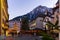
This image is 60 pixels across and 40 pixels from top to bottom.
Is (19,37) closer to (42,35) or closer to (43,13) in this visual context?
(42,35)

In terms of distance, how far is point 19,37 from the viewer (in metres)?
9.05

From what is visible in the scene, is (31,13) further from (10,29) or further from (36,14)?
(10,29)

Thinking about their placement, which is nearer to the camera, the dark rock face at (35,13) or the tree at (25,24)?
the tree at (25,24)

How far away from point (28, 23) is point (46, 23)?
0.97 meters

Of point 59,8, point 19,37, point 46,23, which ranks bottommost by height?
point 19,37

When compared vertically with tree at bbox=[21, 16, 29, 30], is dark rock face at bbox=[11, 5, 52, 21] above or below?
above

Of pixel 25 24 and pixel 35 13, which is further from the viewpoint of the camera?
pixel 35 13

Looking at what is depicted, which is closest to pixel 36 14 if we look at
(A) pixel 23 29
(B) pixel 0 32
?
(A) pixel 23 29

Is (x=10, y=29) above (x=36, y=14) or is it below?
below

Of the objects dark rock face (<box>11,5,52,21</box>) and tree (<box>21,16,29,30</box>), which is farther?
dark rock face (<box>11,5,52,21</box>)

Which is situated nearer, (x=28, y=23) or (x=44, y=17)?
(x=28, y=23)

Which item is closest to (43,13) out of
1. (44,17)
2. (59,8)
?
(44,17)

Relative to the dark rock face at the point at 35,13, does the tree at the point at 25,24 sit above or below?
below

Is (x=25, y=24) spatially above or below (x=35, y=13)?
below
